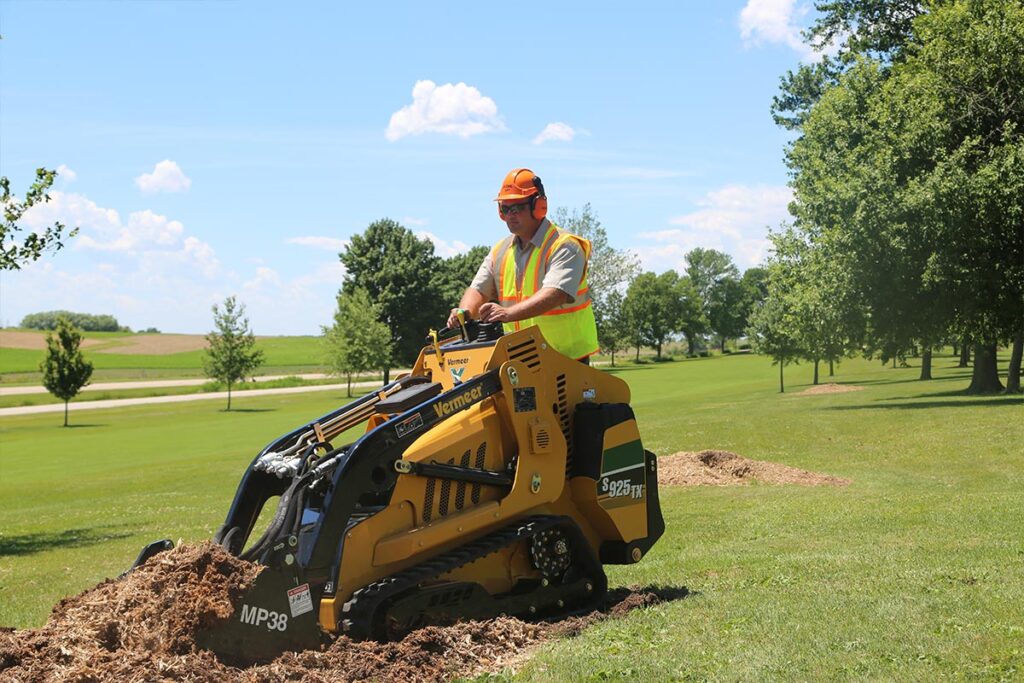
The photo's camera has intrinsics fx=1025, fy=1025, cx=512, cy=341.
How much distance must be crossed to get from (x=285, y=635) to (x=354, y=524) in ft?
2.44

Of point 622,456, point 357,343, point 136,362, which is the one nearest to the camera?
point 622,456

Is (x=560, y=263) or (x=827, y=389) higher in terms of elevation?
(x=560, y=263)

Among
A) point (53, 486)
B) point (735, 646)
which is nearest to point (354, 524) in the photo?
point (735, 646)

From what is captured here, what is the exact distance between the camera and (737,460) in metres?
18.7

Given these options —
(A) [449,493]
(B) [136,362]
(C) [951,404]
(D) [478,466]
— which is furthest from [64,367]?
(B) [136,362]

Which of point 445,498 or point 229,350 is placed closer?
point 445,498

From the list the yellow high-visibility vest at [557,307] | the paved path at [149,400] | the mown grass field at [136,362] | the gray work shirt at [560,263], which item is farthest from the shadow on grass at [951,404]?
the mown grass field at [136,362]

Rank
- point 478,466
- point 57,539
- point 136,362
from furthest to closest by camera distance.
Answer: point 136,362, point 57,539, point 478,466

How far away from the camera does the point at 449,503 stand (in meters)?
6.66

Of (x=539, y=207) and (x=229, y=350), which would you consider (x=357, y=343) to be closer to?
(x=229, y=350)

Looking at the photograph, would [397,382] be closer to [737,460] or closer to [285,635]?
[285,635]

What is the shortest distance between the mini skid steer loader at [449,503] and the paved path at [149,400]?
195ft

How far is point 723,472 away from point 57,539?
436 inches

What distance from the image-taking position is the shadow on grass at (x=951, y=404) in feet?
99.7
